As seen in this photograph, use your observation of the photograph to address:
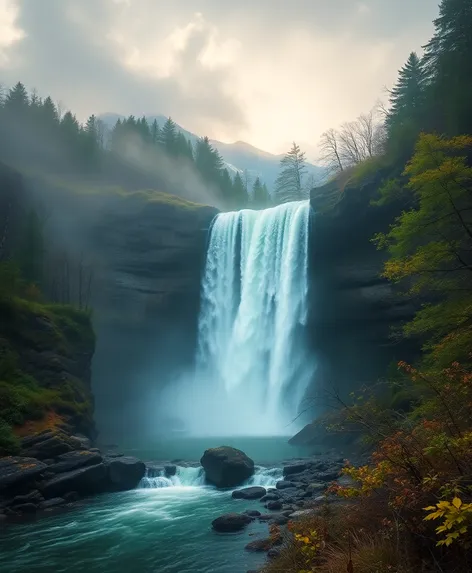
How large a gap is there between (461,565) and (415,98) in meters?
34.4

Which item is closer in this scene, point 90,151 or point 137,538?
point 137,538

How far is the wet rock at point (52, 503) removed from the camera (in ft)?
46.9

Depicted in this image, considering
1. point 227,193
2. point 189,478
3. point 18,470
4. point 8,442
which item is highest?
point 227,193

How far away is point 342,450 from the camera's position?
77.4 ft

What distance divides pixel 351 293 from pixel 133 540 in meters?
26.4

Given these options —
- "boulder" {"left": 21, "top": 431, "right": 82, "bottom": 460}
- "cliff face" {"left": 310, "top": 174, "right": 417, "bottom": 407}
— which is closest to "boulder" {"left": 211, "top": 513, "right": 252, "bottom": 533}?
"boulder" {"left": 21, "top": 431, "right": 82, "bottom": 460}

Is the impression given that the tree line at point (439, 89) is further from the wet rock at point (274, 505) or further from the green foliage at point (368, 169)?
the wet rock at point (274, 505)

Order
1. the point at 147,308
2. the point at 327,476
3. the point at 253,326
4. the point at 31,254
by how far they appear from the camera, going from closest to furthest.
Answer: the point at 327,476
the point at 31,254
the point at 253,326
the point at 147,308

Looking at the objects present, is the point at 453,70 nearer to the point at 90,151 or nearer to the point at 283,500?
the point at 283,500

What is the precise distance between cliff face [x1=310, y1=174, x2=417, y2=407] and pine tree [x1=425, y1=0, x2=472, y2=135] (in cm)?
631

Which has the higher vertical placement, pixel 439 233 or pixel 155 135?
pixel 155 135

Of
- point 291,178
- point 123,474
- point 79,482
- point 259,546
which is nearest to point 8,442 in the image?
point 79,482

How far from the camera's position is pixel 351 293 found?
34156 mm

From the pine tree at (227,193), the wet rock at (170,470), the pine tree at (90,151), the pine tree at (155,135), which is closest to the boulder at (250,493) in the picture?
the wet rock at (170,470)
